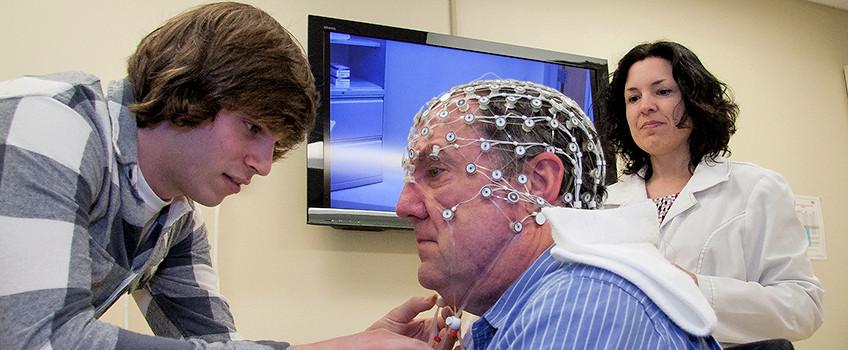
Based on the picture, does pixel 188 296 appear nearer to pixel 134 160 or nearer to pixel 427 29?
Answer: pixel 134 160

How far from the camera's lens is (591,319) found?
755 mm

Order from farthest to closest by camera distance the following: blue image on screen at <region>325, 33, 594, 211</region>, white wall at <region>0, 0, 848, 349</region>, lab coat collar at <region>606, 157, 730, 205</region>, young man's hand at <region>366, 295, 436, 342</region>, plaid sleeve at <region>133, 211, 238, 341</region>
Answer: blue image on screen at <region>325, 33, 594, 211</region> < white wall at <region>0, 0, 848, 349</region> < lab coat collar at <region>606, 157, 730, 205</region> < plaid sleeve at <region>133, 211, 238, 341</region> < young man's hand at <region>366, 295, 436, 342</region>

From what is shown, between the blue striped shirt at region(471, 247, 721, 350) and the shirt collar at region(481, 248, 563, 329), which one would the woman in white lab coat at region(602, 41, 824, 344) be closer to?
the shirt collar at region(481, 248, 563, 329)

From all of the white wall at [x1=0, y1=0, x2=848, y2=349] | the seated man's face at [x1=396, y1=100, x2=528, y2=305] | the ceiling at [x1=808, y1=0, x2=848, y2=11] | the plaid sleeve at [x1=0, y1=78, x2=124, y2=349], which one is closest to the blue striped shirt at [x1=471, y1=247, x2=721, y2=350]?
the seated man's face at [x1=396, y1=100, x2=528, y2=305]

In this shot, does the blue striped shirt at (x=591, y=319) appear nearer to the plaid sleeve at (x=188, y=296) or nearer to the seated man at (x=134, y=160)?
the seated man at (x=134, y=160)

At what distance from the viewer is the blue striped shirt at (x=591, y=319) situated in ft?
2.45

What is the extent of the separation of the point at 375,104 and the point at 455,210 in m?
1.36

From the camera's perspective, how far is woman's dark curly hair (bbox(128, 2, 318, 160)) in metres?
1.25

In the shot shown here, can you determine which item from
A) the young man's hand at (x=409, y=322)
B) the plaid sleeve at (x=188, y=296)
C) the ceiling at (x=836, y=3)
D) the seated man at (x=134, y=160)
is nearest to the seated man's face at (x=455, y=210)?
the seated man at (x=134, y=160)

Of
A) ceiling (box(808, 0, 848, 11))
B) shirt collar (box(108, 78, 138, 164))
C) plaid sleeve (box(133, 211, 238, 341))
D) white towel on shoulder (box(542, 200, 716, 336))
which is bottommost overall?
plaid sleeve (box(133, 211, 238, 341))

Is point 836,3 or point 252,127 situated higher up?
point 836,3

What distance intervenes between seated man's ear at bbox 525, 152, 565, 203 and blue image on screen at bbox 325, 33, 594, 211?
122 centimetres

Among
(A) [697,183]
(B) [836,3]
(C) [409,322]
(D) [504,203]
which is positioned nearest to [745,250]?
(A) [697,183]

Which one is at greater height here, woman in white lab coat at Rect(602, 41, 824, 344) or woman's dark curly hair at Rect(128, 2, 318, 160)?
woman's dark curly hair at Rect(128, 2, 318, 160)
